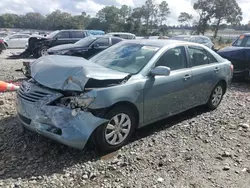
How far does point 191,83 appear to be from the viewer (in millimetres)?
4852

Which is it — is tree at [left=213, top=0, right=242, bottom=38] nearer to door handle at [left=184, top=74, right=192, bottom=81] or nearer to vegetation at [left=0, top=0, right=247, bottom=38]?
vegetation at [left=0, top=0, right=247, bottom=38]

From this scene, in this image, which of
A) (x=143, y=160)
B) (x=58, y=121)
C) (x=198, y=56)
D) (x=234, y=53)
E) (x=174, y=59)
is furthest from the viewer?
(x=234, y=53)

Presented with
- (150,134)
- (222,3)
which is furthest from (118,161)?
(222,3)

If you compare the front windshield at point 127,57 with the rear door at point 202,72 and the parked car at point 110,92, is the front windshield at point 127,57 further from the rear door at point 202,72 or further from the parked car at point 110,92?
the rear door at point 202,72

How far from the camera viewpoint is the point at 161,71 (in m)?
3.97

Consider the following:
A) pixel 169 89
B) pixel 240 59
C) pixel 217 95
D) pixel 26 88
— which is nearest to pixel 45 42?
pixel 240 59

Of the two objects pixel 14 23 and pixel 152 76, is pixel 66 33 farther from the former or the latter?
pixel 14 23

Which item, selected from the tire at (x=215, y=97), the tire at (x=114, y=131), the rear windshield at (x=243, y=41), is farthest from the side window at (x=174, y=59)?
the rear windshield at (x=243, y=41)

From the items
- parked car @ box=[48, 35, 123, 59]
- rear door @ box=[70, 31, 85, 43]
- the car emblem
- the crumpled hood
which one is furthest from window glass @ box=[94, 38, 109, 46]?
the car emblem

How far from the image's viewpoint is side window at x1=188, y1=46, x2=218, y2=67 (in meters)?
5.02

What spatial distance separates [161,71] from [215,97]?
2.33m

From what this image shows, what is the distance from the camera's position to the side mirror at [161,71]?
3963mm

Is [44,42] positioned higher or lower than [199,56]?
lower

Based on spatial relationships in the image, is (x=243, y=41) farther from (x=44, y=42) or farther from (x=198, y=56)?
(x=44, y=42)
